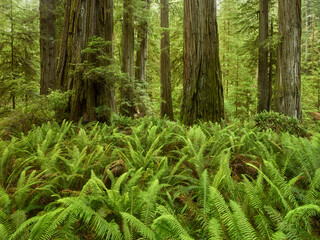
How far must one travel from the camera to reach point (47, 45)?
9172 mm

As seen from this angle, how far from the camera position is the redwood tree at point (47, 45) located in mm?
9000

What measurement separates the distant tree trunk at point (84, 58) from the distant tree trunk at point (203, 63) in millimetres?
1981

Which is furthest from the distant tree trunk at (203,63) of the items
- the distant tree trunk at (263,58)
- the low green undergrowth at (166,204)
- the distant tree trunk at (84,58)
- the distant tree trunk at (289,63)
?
the distant tree trunk at (263,58)

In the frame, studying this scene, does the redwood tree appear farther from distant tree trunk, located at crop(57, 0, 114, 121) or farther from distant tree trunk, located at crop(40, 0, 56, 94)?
distant tree trunk, located at crop(57, 0, 114, 121)

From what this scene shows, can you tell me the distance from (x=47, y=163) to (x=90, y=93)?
2973 mm

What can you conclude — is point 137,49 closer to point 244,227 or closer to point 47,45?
point 47,45

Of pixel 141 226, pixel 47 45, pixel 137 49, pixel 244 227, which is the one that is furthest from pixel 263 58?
pixel 141 226

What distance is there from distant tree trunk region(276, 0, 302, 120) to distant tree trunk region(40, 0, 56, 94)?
28.6 feet

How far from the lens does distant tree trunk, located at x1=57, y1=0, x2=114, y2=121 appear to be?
509cm

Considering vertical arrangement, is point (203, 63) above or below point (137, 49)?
below

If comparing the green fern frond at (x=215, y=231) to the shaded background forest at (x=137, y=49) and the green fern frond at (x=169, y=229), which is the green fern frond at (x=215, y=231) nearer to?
the green fern frond at (x=169, y=229)

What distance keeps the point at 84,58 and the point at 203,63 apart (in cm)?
282

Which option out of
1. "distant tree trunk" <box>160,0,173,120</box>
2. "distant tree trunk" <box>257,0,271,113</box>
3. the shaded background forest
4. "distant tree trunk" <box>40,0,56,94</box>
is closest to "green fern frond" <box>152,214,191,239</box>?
the shaded background forest

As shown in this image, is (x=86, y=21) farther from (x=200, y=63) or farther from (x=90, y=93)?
(x=200, y=63)
